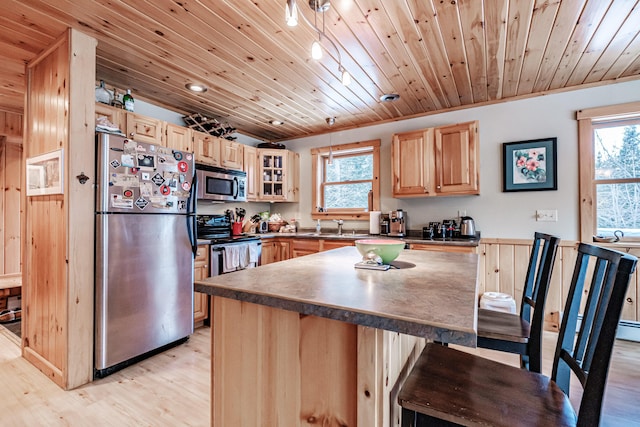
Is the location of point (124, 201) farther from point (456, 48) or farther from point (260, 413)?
point (456, 48)

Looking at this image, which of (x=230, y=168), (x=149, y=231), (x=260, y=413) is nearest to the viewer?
(x=260, y=413)

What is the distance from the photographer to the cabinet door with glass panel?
14.4 ft

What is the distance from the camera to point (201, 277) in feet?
10.2

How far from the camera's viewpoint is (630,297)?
2.77 m

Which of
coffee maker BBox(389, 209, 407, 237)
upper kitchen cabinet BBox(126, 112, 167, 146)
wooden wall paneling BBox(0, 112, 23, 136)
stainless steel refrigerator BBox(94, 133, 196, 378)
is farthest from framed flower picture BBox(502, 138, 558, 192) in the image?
wooden wall paneling BBox(0, 112, 23, 136)

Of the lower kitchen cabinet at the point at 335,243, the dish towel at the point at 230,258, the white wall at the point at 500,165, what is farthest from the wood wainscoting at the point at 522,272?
the dish towel at the point at 230,258

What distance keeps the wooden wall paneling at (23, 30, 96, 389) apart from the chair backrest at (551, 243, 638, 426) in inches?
106

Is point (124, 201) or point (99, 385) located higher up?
point (124, 201)

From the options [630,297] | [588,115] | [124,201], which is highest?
[588,115]

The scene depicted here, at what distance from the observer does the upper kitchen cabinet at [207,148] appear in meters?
3.42

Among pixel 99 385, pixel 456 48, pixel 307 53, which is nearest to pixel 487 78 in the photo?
pixel 456 48

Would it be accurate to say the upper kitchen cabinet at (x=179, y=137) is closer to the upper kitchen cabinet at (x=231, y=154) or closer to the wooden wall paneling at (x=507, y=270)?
the upper kitchen cabinet at (x=231, y=154)

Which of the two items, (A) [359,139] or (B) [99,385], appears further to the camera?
(A) [359,139]

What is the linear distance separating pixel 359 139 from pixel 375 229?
1.31 m
